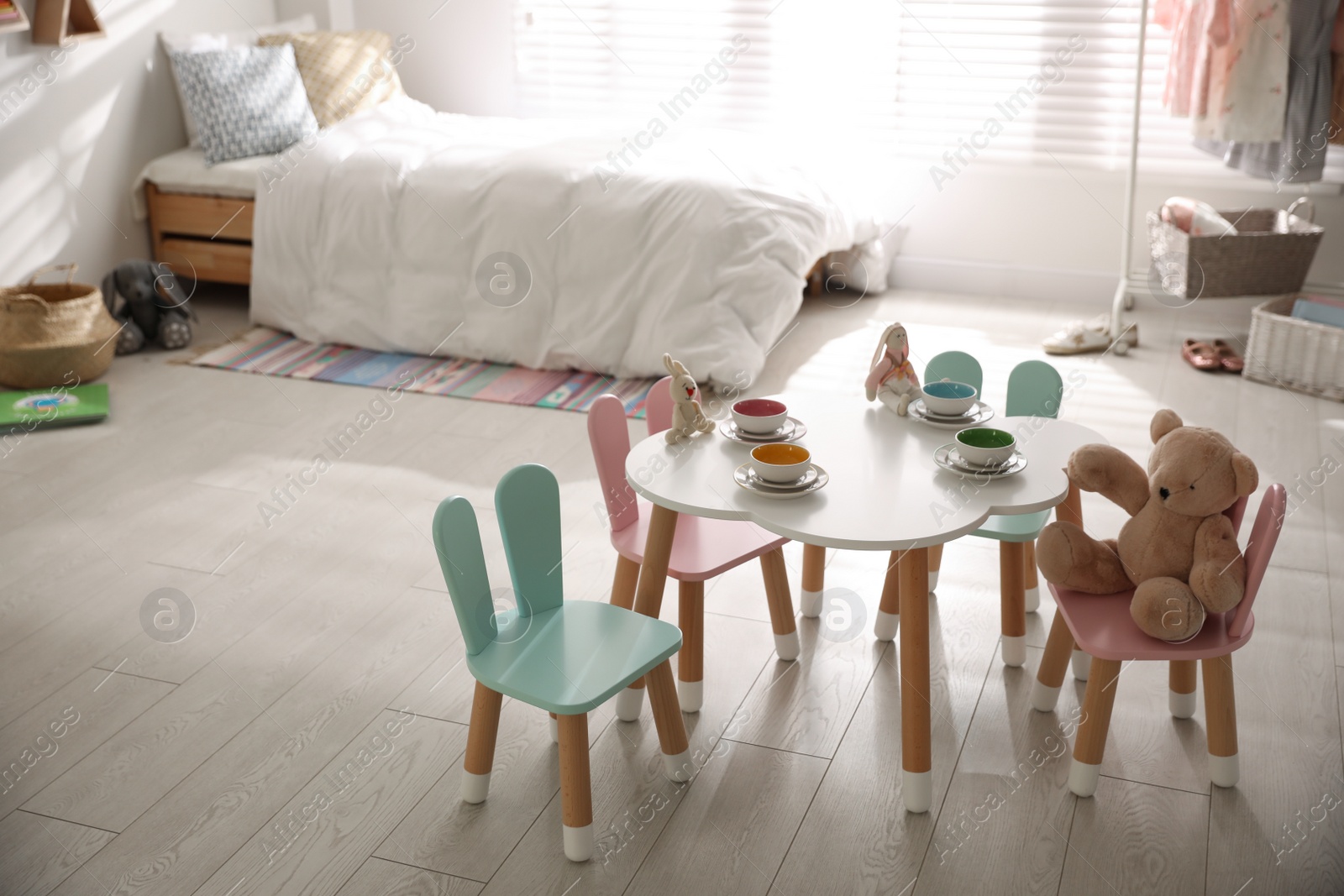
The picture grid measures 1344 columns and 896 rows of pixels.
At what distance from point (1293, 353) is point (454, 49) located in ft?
12.0

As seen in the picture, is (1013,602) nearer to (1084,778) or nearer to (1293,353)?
(1084,778)

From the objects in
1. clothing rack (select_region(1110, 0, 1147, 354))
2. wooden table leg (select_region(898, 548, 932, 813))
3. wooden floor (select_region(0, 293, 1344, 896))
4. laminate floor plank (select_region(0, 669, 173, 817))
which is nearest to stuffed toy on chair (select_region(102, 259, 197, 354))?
wooden floor (select_region(0, 293, 1344, 896))

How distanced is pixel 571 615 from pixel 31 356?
8.33 feet

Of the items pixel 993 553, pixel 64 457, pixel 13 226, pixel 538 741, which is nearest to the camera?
pixel 538 741

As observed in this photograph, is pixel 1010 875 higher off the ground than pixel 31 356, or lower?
lower

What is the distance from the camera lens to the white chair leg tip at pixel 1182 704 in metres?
2.01

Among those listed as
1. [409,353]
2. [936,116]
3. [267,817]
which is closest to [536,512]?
[267,817]

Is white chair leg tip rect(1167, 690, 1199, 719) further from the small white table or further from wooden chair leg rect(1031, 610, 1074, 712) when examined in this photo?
the small white table

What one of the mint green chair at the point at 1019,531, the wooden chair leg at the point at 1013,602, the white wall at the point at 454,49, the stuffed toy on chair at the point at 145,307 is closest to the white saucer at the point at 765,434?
the mint green chair at the point at 1019,531

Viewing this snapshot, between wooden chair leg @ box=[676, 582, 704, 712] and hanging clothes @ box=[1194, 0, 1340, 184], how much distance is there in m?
2.72

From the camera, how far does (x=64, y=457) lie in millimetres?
3197

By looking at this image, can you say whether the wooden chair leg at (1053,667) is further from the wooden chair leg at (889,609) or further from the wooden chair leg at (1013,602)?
the wooden chair leg at (889,609)

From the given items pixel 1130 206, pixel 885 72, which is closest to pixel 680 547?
pixel 1130 206

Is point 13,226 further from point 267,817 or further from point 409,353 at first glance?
point 267,817
